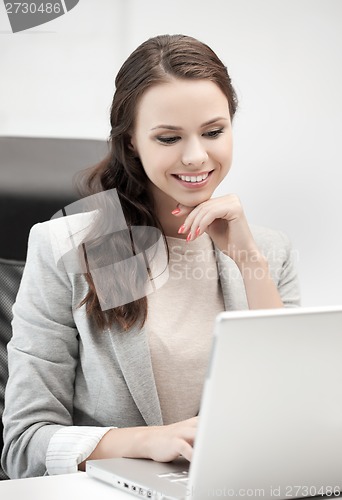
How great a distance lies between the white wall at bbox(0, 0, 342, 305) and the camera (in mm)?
2078

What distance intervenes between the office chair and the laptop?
2.46ft

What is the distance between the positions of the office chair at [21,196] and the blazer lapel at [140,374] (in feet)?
0.97

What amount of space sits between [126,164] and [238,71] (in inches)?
34.2

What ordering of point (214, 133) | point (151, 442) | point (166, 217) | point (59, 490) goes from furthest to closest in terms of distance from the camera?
point (166, 217) < point (214, 133) < point (151, 442) < point (59, 490)

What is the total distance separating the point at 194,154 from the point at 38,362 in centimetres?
45

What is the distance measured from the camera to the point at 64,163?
1.55 m

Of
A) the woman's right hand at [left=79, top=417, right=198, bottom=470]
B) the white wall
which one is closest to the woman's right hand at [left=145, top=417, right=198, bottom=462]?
the woman's right hand at [left=79, top=417, right=198, bottom=470]

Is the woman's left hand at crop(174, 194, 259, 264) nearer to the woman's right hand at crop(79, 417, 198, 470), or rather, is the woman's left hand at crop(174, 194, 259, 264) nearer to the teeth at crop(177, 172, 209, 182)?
the teeth at crop(177, 172, 209, 182)

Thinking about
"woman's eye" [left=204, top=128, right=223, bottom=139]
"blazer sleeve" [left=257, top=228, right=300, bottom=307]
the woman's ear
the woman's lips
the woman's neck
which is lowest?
"blazer sleeve" [left=257, top=228, right=300, bottom=307]

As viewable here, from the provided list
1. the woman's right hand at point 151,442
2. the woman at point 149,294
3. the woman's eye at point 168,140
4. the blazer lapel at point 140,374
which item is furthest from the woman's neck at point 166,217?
the woman's right hand at point 151,442

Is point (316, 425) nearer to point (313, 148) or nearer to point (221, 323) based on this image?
point (221, 323)

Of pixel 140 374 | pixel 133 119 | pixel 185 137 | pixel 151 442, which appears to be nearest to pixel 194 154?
pixel 185 137

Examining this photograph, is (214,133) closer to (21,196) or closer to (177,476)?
(21,196)

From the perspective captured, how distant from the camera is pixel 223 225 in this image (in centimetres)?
146
